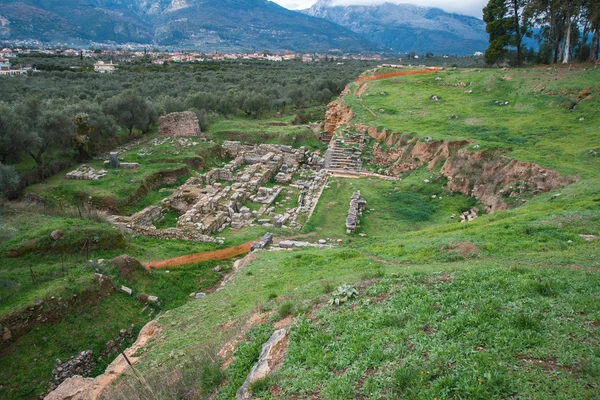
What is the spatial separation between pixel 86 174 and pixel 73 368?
1725 centimetres

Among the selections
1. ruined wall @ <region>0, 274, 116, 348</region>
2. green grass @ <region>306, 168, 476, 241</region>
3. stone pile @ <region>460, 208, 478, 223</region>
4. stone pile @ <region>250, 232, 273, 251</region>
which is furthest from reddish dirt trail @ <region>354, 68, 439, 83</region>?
ruined wall @ <region>0, 274, 116, 348</region>

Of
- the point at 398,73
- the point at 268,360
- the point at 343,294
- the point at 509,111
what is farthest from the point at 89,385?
the point at 398,73

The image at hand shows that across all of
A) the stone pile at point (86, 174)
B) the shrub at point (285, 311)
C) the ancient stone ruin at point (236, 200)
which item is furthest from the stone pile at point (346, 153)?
the shrub at point (285, 311)

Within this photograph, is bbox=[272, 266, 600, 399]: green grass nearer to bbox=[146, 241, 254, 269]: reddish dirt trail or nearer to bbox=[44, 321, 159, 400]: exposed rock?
bbox=[44, 321, 159, 400]: exposed rock

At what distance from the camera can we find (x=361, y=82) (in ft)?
172

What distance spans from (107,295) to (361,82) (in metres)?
46.5

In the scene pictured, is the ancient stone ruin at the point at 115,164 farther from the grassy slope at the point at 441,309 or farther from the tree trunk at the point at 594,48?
the tree trunk at the point at 594,48

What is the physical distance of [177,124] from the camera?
119 feet

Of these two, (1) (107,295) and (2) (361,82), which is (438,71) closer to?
(2) (361,82)

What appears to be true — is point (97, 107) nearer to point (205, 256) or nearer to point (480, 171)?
point (205, 256)

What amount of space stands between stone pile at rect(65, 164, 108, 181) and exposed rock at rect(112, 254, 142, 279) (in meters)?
12.2

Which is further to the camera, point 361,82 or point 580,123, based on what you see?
point 361,82

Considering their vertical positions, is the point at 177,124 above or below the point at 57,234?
above

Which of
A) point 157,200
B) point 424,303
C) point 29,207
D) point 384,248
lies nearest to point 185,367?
point 424,303
